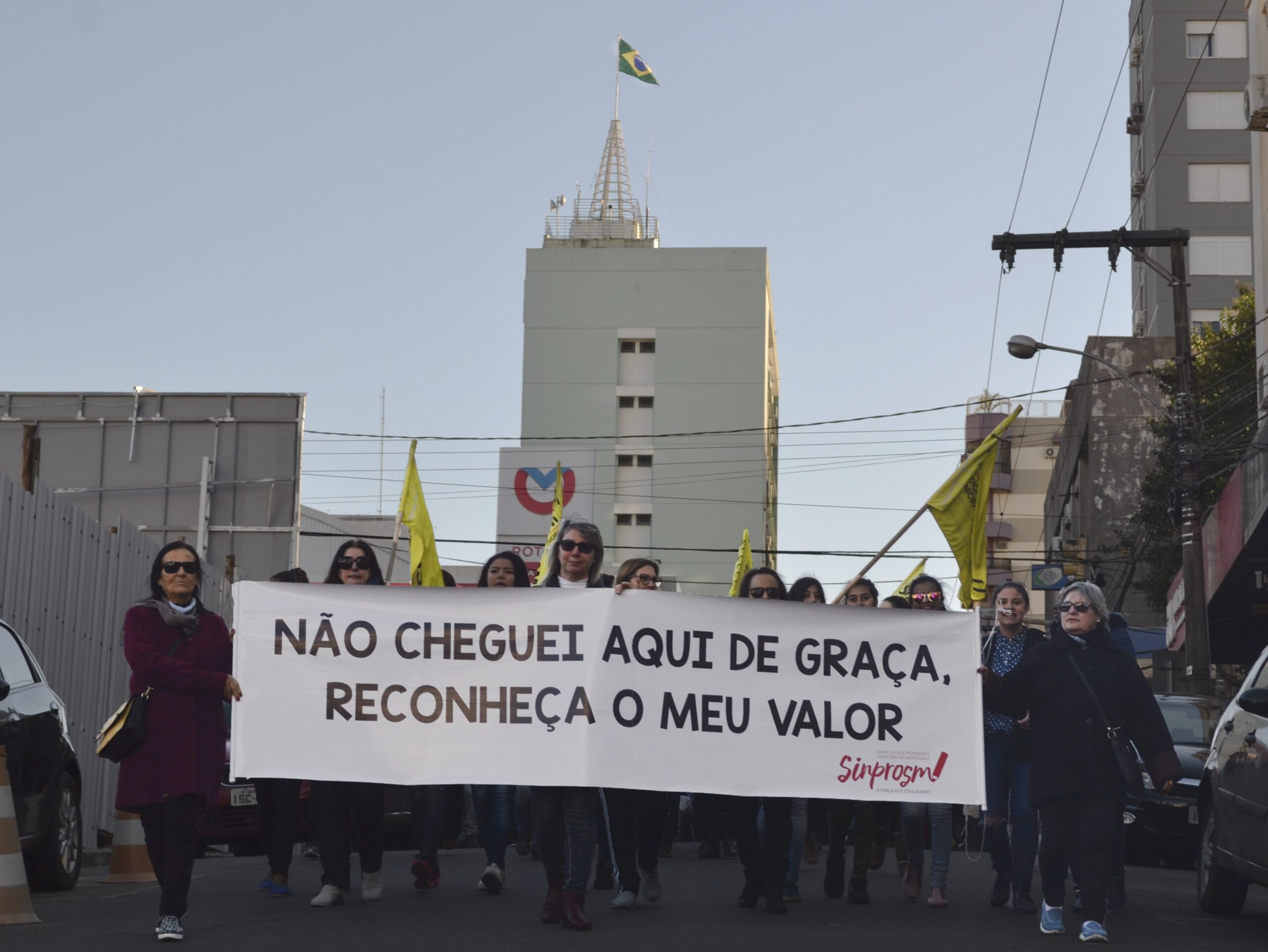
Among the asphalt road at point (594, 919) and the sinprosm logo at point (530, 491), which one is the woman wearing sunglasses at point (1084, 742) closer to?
the asphalt road at point (594, 919)

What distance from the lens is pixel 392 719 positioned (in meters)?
Answer: 8.95

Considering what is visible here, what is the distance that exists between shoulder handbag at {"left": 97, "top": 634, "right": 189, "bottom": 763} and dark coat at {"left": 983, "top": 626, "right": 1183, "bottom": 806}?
13.8ft

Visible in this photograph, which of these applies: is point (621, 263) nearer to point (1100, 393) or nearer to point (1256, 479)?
point (1100, 393)

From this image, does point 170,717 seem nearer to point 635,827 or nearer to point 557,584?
point 557,584

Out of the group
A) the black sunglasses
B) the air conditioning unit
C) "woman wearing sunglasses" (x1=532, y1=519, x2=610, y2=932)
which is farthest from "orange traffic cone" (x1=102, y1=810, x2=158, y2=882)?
the air conditioning unit

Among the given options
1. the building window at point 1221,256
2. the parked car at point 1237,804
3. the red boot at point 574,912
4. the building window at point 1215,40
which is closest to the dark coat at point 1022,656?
the parked car at point 1237,804

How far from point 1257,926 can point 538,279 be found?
271 feet

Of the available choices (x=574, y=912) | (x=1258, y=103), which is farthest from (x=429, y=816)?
(x=1258, y=103)

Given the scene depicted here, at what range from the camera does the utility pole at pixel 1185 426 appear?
2508 centimetres

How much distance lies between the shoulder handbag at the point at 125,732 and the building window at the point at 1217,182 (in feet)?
208

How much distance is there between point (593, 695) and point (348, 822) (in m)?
1.43

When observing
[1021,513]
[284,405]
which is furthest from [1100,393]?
[1021,513]

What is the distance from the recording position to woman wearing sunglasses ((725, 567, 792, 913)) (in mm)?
8969

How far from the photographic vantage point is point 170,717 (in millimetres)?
7961
